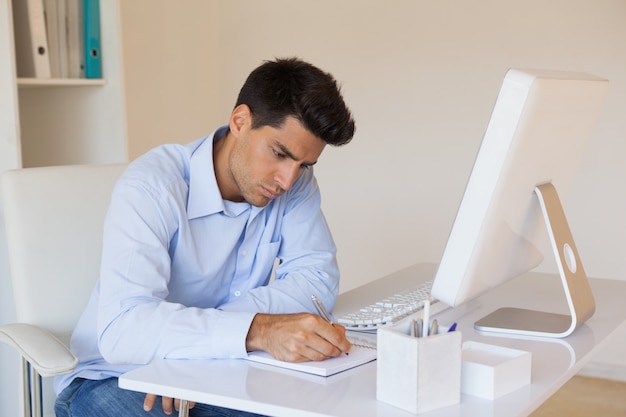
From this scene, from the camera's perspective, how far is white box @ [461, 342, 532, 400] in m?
1.14

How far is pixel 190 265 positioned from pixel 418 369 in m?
0.68

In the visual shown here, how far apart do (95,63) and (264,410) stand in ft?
5.33

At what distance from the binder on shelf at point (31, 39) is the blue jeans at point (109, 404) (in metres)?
1.06

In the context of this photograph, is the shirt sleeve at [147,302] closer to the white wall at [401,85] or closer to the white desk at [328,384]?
the white desk at [328,384]

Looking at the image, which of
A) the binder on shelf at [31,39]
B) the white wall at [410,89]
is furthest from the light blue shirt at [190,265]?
the white wall at [410,89]

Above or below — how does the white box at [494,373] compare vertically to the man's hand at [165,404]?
above

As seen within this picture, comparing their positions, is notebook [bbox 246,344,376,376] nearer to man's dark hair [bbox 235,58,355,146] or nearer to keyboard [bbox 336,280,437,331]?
keyboard [bbox 336,280,437,331]

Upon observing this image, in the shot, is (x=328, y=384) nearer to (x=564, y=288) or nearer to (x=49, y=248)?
(x=564, y=288)

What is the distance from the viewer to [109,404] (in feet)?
4.88

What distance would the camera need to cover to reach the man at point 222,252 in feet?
4.45

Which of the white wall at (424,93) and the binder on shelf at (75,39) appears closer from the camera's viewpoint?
the binder on shelf at (75,39)

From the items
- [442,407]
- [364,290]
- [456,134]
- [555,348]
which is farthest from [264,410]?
[456,134]

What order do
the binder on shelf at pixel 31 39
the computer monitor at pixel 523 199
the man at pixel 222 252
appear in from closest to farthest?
the computer monitor at pixel 523 199 → the man at pixel 222 252 → the binder on shelf at pixel 31 39

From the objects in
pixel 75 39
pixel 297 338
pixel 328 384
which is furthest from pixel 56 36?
pixel 328 384
